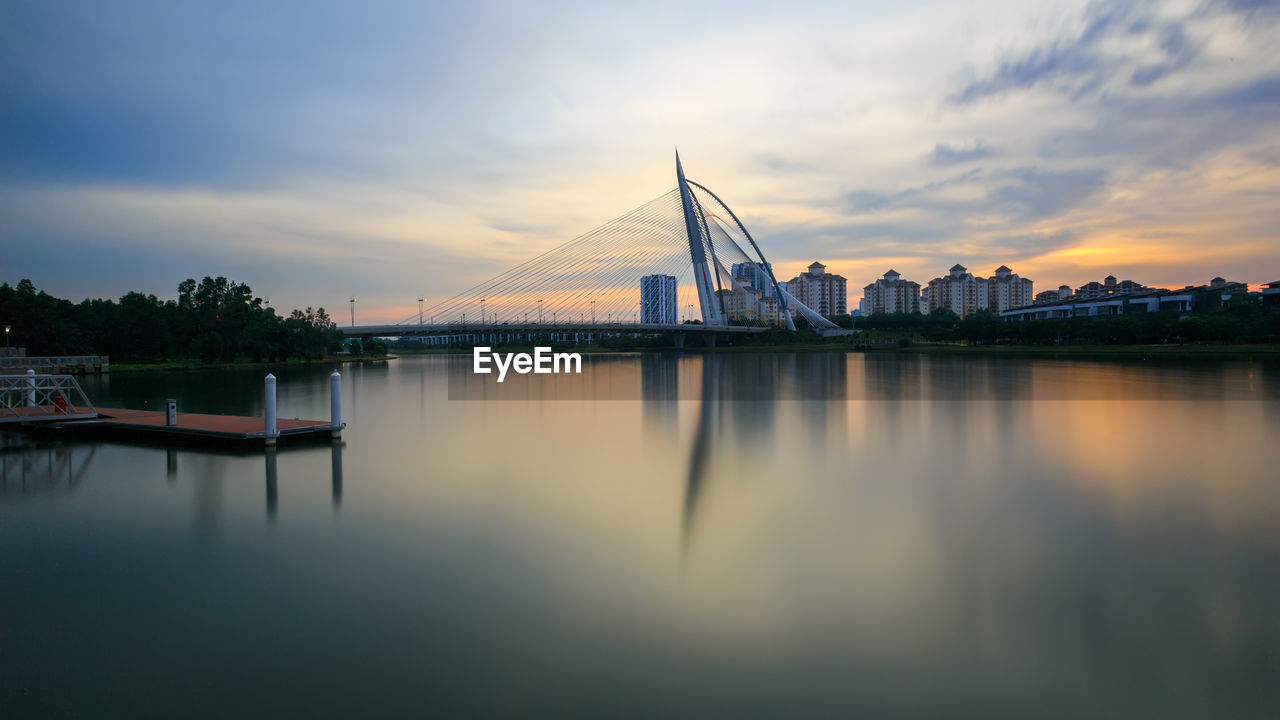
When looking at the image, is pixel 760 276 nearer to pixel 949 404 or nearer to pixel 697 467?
pixel 949 404

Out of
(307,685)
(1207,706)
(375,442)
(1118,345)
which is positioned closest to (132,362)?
(375,442)

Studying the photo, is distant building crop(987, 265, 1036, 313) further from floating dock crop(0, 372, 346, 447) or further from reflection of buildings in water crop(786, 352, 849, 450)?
floating dock crop(0, 372, 346, 447)

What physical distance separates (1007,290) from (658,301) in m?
97.8

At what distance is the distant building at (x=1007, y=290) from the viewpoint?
4875 inches

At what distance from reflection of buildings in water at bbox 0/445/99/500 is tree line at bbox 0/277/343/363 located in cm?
3456

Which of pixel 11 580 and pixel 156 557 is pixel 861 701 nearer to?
pixel 156 557

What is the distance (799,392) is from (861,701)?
18315 millimetres

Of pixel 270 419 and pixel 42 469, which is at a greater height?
pixel 270 419

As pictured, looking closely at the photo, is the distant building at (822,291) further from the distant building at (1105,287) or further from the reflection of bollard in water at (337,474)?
the reflection of bollard in water at (337,474)

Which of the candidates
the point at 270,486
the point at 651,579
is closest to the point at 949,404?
the point at 651,579

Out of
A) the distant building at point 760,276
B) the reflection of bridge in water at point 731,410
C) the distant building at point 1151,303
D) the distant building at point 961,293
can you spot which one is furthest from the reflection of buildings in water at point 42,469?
the distant building at point 961,293

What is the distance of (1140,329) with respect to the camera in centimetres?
4762

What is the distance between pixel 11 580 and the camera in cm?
534

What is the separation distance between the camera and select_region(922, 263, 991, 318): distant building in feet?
401
